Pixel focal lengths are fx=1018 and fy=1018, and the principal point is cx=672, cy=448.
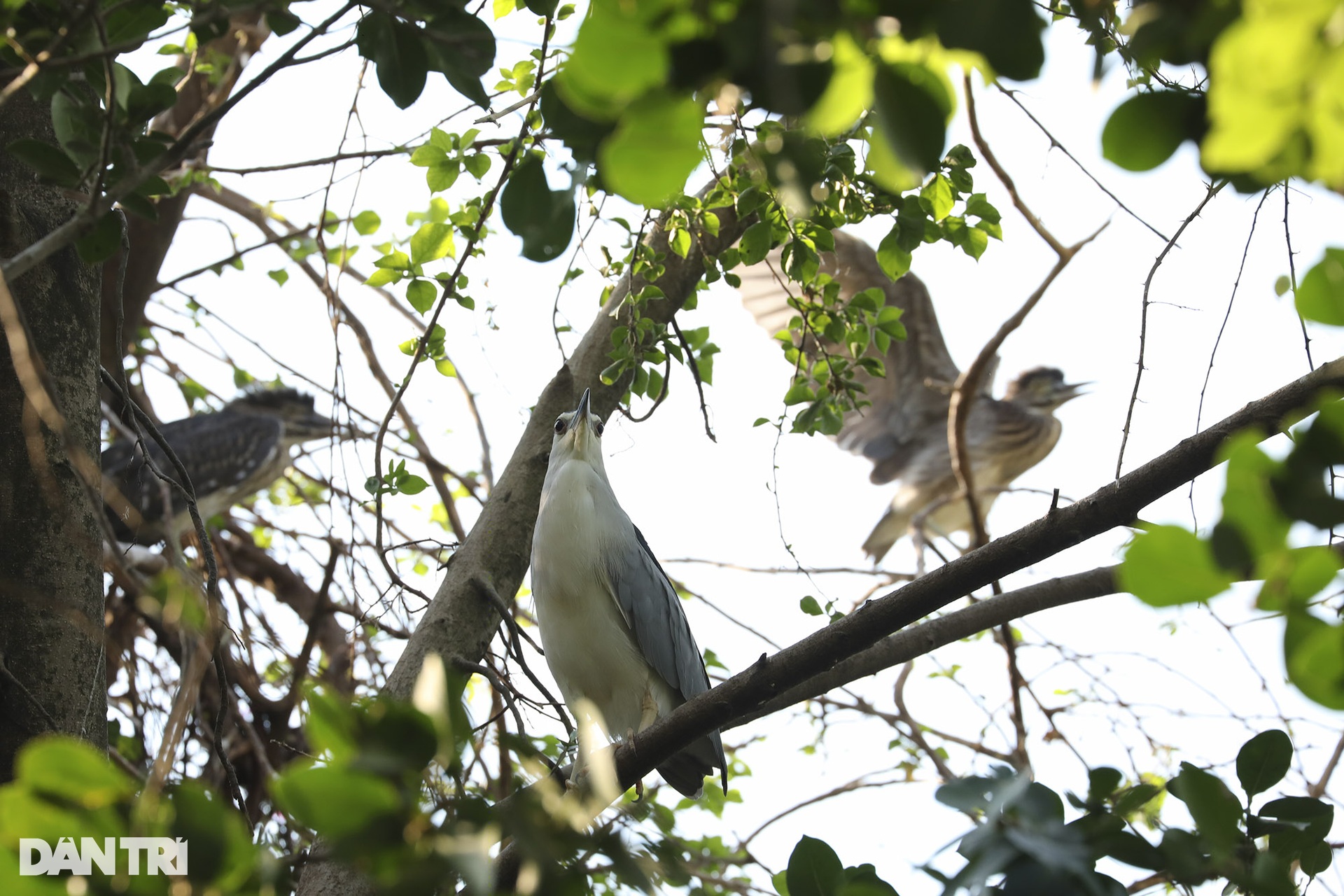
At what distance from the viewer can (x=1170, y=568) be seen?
0.72m

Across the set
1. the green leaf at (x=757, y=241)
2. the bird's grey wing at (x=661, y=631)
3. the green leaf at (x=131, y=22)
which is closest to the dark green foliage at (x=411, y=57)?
the green leaf at (x=131, y=22)

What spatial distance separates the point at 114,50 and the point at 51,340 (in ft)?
3.42

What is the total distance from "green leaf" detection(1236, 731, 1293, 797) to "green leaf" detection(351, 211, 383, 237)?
2.97m

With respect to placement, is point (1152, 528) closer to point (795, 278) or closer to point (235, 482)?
point (795, 278)

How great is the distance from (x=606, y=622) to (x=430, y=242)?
1.31 meters

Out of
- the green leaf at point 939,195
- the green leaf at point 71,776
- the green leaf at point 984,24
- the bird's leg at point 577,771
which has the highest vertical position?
the green leaf at point 939,195

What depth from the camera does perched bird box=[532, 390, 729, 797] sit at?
10.4 ft

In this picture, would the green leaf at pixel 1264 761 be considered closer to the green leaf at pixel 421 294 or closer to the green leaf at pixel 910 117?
the green leaf at pixel 910 117

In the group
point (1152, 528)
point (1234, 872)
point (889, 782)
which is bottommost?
point (1234, 872)

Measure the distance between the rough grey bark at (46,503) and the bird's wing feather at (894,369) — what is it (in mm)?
3714

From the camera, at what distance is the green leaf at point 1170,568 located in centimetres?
71

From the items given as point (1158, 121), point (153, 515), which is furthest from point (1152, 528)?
point (153, 515)

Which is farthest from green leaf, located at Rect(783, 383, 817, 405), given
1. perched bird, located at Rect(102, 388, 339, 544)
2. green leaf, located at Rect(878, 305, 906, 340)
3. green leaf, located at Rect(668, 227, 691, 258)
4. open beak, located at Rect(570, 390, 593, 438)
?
perched bird, located at Rect(102, 388, 339, 544)

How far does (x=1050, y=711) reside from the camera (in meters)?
3.79
